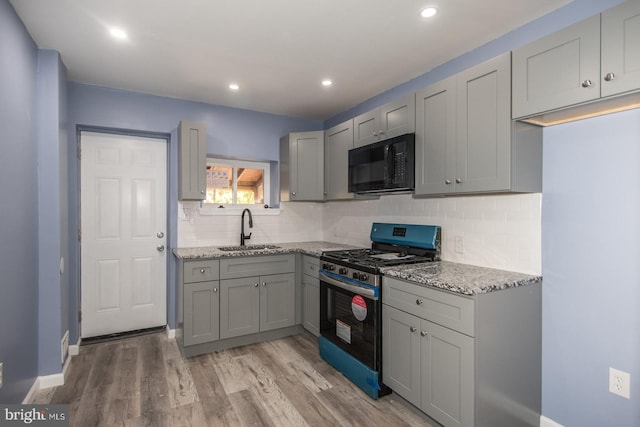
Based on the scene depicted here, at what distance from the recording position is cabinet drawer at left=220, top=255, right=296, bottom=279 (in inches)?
124

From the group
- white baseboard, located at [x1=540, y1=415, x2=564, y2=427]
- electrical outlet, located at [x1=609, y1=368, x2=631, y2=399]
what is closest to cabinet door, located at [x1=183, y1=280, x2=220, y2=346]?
white baseboard, located at [x1=540, y1=415, x2=564, y2=427]

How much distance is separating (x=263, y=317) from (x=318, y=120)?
8.51 ft

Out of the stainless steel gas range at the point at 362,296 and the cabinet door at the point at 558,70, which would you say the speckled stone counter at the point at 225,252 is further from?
the cabinet door at the point at 558,70

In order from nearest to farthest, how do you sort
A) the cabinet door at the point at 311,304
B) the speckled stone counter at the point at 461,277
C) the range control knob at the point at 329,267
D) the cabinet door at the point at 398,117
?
the speckled stone counter at the point at 461,277 → the cabinet door at the point at 398,117 → the range control knob at the point at 329,267 → the cabinet door at the point at 311,304

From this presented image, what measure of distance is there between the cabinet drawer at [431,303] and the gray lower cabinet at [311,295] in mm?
1069

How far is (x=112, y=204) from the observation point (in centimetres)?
338

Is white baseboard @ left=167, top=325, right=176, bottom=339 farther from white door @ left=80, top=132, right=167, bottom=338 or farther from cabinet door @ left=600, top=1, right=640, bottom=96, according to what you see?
cabinet door @ left=600, top=1, right=640, bottom=96

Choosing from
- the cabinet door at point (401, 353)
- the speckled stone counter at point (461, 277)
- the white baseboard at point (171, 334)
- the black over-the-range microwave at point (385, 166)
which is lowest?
the white baseboard at point (171, 334)

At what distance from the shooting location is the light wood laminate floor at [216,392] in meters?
2.12

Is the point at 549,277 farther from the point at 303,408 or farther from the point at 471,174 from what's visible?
the point at 303,408

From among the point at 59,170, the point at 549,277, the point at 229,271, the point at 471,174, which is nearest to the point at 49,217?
the point at 59,170

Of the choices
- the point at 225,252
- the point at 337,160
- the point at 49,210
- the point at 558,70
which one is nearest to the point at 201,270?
the point at 225,252

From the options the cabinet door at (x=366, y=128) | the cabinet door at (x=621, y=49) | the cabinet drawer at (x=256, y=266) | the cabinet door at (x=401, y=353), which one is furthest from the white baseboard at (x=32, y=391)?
the cabinet door at (x=621, y=49)

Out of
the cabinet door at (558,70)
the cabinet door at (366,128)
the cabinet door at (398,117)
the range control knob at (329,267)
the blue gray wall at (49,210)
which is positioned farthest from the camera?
the cabinet door at (366,128)
